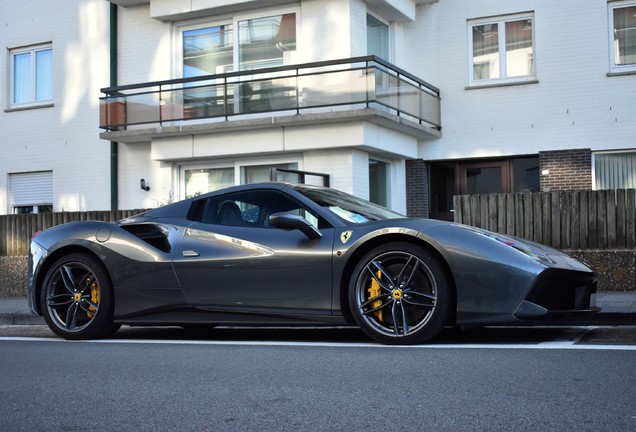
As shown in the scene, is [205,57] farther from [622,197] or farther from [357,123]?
[622,197]

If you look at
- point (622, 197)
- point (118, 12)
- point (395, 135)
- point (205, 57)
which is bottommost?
point (622, 197)

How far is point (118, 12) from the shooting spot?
19.6m

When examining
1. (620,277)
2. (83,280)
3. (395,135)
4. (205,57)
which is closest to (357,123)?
(395,135)

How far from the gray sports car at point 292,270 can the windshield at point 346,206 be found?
0.7 inches

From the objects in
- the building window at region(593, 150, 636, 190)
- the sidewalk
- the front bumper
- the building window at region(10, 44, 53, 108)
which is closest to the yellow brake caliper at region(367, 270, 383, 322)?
the front bumper

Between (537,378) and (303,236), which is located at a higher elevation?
(303,236)

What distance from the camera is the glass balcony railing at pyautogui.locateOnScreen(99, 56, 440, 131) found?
51.5ft

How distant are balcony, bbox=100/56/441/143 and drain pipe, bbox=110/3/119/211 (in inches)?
35.5

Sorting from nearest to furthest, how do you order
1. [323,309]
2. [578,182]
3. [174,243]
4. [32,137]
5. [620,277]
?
1. [323,309]
2. [174,243]
3. [620,277]
4. [578,182]
5. [32,137]

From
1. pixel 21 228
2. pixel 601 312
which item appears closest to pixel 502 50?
pixel 21 228

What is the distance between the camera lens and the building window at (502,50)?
57.9 ft

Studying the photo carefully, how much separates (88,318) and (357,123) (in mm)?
9030

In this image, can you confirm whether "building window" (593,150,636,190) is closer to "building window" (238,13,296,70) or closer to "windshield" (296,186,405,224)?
"building window" (238,13,296,70)

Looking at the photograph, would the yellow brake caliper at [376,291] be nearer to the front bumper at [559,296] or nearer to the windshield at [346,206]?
the windshield at [346,206]
